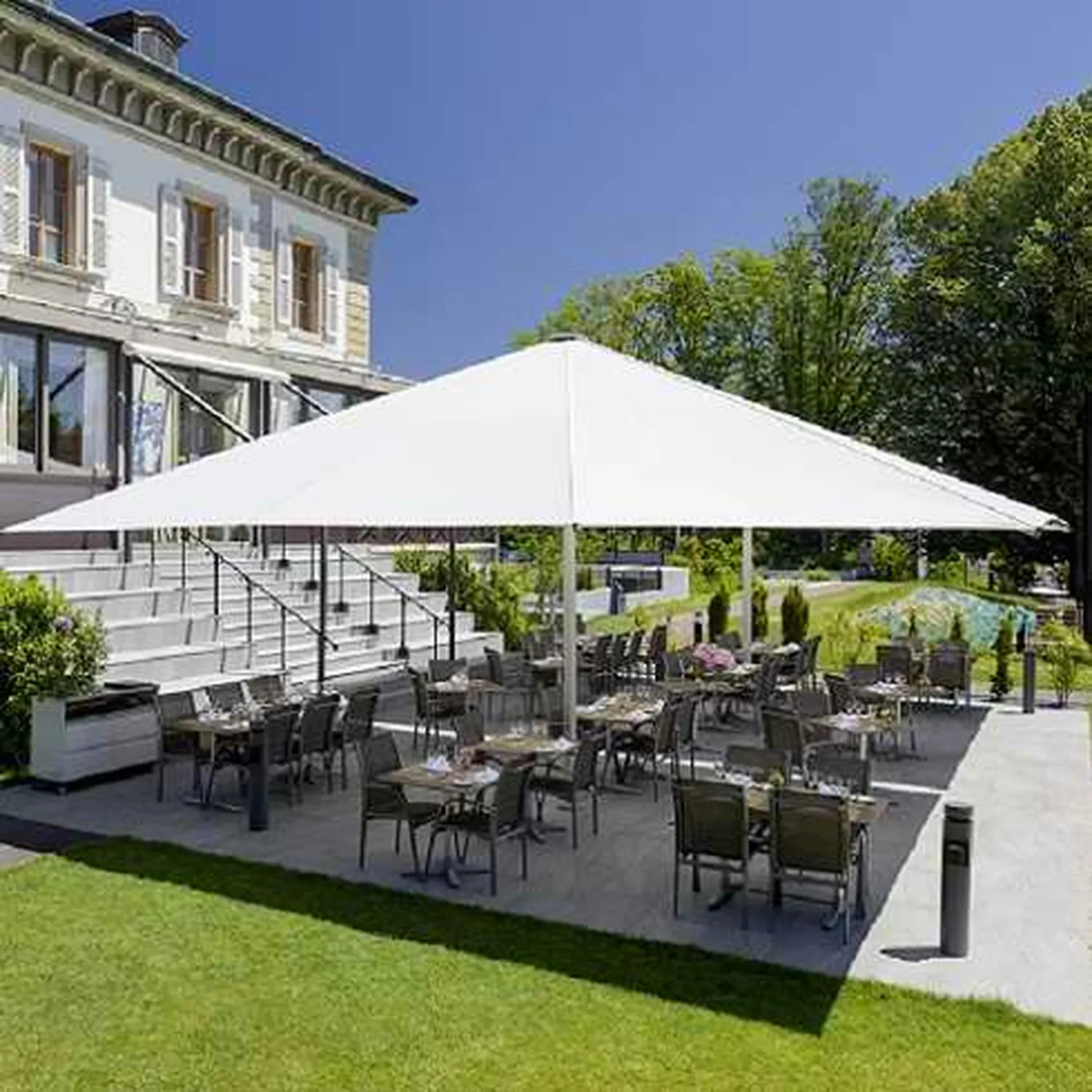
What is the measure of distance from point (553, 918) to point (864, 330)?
→ 166 feet

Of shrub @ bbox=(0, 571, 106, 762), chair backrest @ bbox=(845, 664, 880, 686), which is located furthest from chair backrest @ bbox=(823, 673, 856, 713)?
shrub @ bbox=(0, 571, 106, 762)

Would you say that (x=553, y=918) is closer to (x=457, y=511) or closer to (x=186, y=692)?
(x=457, y=511)

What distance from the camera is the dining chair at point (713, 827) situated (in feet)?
24.7

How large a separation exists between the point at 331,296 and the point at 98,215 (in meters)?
7.33

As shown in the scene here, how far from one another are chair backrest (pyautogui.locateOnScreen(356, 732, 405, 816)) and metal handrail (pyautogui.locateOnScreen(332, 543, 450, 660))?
29.8 feet

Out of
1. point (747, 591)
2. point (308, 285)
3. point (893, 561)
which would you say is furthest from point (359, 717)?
point (893, 561)

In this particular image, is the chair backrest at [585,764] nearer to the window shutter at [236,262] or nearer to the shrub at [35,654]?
the shrub at [35,654]

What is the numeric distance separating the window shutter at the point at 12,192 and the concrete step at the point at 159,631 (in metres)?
7.93

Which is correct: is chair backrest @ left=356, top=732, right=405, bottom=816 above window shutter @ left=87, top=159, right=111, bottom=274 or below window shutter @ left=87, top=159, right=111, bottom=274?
below

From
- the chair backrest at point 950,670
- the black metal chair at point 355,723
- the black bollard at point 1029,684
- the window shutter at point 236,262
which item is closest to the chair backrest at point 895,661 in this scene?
the chair backrest at point 950,670

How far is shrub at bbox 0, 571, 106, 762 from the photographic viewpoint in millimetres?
11258

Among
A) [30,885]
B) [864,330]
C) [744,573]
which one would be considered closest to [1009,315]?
[864,330]

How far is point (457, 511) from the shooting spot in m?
7.50

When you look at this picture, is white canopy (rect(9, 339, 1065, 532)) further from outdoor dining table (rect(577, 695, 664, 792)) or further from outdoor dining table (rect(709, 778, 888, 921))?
outdoor dining table (rect(577, 695, 664, 792))
